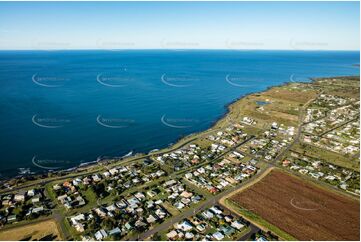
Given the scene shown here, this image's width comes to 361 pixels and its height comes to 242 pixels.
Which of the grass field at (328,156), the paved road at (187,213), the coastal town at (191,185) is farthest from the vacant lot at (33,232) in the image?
the grass field at (328,156)

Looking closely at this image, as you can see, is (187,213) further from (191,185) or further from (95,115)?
(95,115)

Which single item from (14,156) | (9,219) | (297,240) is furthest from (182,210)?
(14,156)

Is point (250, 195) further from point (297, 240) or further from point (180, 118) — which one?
point (180, 118)

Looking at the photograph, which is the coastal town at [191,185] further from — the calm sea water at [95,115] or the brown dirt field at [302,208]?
the calm sea water at [95,115]

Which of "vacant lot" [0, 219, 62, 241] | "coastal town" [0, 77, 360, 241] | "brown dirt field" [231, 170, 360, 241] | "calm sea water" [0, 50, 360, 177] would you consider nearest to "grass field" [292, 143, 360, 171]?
"coastal town" [0, 77, 360, 241]

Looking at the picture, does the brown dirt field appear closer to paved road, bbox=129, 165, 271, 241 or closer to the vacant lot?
paved road, bbox=129, 165, 271, 241

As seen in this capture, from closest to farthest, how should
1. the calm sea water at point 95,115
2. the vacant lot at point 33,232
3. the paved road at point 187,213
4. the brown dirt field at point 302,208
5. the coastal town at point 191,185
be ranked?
the vacant lot at point 33,232 < the paved road at point 187,213 < the coastal town at point 191,185 < the brown dirt field at point 302,208 < the calm sea water at point 95,115
